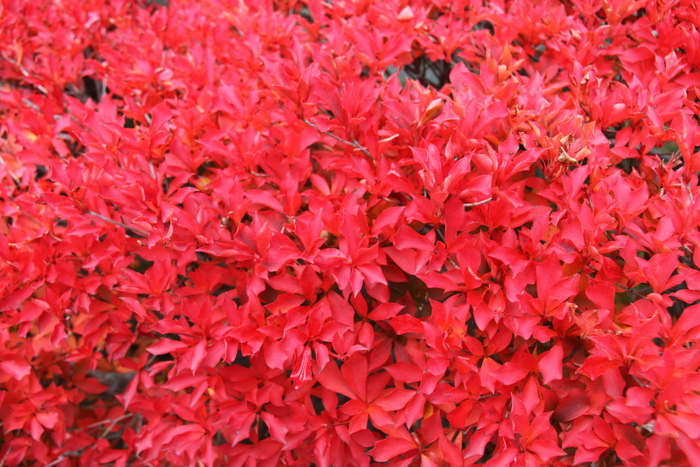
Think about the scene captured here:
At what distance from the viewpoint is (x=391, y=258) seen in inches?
56.3

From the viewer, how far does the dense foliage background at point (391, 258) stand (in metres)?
1.20

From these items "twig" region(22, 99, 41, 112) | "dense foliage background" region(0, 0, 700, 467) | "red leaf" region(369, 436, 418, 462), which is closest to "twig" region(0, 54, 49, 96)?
"twig" region(22, 99, 41, 112)

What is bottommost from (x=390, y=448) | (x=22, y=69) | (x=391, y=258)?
(x=390, y=448)

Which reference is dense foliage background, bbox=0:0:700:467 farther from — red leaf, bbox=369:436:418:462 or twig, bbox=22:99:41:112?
twig, bbox=22:99:41:112

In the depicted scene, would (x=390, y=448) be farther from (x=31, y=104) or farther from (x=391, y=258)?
(x=31, y=104)

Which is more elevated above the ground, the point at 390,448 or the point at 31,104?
the point at 31,104

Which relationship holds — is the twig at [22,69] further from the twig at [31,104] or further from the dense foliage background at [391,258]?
the dense foliage background at [391,258]

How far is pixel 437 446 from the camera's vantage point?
1303mm

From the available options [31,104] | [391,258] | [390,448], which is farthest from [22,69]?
[390,448]

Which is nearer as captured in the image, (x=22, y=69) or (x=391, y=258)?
(x=391, y=258)

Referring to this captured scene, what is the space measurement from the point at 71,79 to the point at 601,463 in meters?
2.49

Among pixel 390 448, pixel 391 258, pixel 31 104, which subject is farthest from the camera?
pixel 31 104

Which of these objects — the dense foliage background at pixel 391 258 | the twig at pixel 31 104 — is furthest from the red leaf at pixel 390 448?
the twig at pixel 31 104

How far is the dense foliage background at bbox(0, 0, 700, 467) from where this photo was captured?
120 cm
